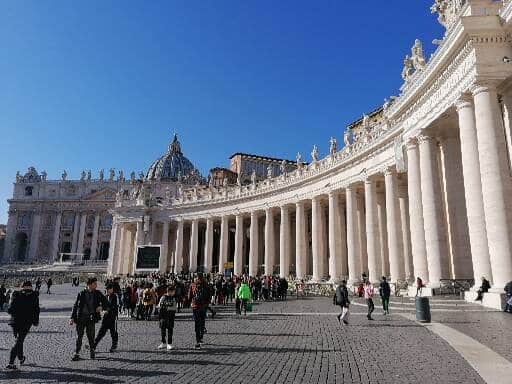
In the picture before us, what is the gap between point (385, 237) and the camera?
36.6 metres

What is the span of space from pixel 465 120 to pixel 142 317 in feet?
65.1

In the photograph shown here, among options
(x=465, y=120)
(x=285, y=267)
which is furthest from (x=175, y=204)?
(x=465, y=120)

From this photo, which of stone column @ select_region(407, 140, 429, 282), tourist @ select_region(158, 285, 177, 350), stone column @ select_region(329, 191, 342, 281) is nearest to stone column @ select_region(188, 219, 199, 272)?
stone column @ select_region(329, 191, 342, 281)

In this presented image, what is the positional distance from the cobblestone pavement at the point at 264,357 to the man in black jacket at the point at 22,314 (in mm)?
621

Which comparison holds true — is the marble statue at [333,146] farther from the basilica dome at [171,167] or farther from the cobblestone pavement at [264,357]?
the basilica dome at [171,167]

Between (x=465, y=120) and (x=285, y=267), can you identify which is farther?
(x=285, y=267)

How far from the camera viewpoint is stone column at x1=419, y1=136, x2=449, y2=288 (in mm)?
22891

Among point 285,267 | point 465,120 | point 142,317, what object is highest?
point 465,120

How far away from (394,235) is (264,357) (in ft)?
76.6

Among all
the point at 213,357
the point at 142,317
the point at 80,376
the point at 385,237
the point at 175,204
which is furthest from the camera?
the point at 175,204

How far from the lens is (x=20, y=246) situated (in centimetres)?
12325

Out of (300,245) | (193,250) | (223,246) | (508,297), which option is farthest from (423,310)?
(193,250)

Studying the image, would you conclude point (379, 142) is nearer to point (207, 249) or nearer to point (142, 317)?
point (142, 317)

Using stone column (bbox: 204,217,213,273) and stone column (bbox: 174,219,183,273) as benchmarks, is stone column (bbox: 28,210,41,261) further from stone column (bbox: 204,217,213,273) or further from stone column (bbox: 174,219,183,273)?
stone column (bbox: 204,217,213,273)
